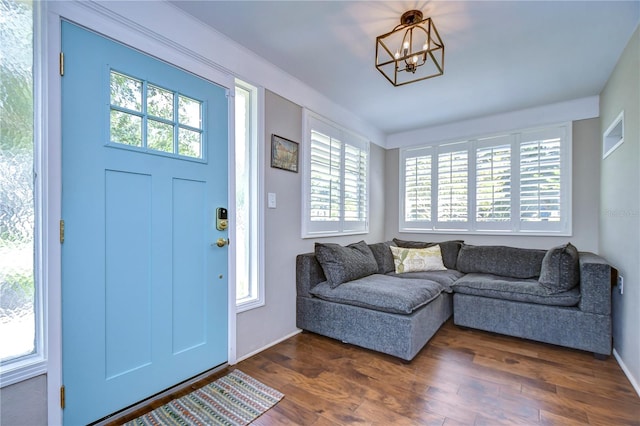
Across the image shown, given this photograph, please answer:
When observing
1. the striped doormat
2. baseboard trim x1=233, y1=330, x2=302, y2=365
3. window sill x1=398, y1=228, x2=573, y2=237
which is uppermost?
window sill x1=398, y1=228, x2=573, y2=237

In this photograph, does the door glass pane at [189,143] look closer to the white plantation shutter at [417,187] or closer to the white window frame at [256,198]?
the white window frame at [256,198]

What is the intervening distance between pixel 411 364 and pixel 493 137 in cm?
295

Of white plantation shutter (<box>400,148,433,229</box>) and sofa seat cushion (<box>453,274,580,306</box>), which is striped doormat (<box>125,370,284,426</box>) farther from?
white plantation shutter (<box>400,148,433,229</box>)

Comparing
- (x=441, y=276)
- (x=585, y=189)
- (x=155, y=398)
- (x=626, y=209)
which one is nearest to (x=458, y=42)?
(x=626, y=209)

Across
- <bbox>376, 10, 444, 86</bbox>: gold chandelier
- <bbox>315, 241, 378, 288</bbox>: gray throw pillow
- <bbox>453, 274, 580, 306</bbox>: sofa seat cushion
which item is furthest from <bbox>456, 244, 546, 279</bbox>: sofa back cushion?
<bbox>376, 10, 444, 86</bbox>: gold chandelier

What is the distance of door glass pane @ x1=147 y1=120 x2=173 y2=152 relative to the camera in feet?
5.83

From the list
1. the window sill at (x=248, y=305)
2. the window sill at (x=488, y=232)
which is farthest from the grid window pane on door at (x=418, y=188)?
the window sill at (x=248, y=305)

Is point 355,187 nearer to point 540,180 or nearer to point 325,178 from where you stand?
point 325,178

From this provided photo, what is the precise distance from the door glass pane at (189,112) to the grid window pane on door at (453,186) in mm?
3204

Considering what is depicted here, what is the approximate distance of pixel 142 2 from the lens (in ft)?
5.64

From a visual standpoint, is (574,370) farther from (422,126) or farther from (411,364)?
(422,126)

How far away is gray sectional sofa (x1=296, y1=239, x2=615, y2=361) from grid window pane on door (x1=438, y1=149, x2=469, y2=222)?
912 mm

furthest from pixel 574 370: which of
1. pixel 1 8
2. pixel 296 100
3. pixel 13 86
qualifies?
pixel 1 8

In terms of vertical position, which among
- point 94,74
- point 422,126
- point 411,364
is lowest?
point 411,364
